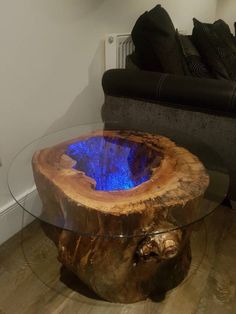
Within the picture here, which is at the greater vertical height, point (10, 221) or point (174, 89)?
point (174, 89)

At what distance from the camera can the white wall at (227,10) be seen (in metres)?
3.75

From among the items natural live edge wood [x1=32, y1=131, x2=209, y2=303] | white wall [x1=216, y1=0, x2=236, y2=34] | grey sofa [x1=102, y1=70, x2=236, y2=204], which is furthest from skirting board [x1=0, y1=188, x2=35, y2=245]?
white wall [x1=216, y1=0, x2=236, y2=34]

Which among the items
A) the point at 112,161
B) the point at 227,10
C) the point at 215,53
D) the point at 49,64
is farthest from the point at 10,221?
the point at 227,10

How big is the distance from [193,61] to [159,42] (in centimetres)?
26

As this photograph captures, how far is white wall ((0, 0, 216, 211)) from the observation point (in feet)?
4.36

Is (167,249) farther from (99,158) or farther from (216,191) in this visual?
(99,158)

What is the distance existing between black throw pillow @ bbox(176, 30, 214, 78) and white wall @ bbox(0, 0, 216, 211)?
1.63 feet

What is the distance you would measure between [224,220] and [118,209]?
1.02m

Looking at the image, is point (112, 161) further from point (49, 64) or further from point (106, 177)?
point (49, 64)

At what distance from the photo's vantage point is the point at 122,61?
1988 mm

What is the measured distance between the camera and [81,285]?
1.23 meters

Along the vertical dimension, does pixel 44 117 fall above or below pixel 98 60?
below

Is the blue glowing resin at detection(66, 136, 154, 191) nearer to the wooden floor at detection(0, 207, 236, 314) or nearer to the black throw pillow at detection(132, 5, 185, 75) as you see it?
the wooden floor at detection(0, 207, 236, 314)

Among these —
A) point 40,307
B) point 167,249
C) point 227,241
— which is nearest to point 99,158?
point 167,249
